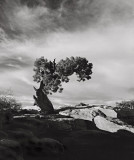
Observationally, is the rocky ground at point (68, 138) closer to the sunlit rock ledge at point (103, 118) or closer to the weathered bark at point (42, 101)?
the sunlit rock ledge at point (103, 118)

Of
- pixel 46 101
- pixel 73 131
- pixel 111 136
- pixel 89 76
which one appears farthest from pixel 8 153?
pixel 89 76

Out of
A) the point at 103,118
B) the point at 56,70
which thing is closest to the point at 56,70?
the point at 56,70

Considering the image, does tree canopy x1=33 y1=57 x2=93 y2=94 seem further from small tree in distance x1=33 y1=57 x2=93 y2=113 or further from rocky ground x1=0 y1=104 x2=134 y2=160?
rocky ground x1=0 y1=104 x2=134 y2=160

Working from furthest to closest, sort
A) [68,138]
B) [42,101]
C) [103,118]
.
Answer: [42,101]
[103,118]
[68,138]

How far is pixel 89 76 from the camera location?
48.8 metres

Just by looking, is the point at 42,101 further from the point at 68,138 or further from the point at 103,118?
the point at 68,138

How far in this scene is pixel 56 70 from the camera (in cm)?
4522

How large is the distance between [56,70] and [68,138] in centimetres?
2168

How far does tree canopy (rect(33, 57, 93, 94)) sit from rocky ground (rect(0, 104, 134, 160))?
1089 centimetres

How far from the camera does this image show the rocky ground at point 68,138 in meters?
18.4

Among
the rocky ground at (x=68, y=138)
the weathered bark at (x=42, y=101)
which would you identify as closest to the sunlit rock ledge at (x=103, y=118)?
the rocky ground at (x=68, y=138)

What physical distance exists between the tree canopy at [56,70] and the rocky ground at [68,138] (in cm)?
1089

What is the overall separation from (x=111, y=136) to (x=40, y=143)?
11111mm

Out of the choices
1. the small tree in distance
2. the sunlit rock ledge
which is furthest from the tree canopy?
the sunlit rock ledge
